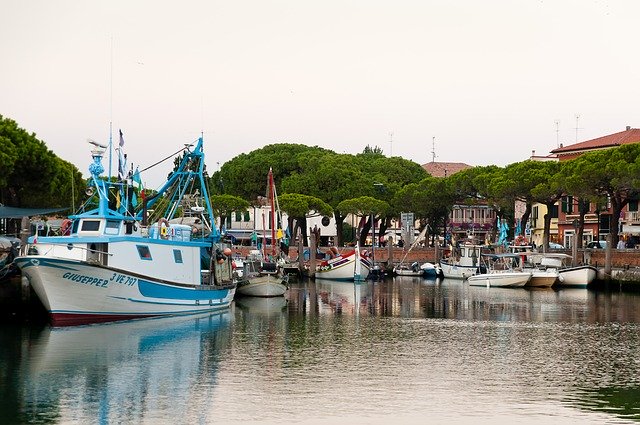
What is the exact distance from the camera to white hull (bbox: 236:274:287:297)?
62750mm

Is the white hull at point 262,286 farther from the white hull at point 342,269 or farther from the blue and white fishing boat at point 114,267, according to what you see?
the white hull at point 342,269

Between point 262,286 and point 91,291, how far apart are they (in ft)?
66.5

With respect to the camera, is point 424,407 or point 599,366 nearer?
point 424,407

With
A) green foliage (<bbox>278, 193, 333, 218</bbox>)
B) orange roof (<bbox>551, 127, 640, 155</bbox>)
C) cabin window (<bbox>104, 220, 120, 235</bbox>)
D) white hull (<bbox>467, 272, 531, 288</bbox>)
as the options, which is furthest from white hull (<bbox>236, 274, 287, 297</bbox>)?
orange roof (<bbox>551, 127, 640, 155</bbox>)

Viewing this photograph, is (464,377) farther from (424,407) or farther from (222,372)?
(222,372)

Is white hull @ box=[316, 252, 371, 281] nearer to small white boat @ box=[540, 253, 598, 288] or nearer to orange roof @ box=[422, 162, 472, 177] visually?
small white boat @ box=[540, 253, 598, 288]

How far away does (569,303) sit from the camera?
211 feet

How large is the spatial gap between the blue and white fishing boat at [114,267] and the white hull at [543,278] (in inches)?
1388

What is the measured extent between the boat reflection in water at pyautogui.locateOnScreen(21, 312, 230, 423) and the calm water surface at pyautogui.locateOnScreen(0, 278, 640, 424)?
57mm

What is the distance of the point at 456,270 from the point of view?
95750 millimetres

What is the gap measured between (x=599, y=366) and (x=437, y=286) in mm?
48161

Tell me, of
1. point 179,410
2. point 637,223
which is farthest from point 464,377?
point 637,223

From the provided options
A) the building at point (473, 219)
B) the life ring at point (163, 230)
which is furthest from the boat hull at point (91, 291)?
the building at point (473, 219)

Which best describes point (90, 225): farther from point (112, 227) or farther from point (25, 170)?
point (25, 170)
